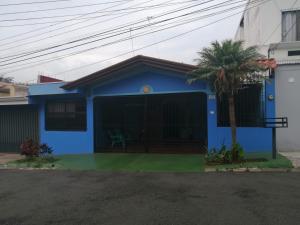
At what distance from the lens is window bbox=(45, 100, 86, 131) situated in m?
17.3

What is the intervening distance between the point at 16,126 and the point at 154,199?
14736 mm

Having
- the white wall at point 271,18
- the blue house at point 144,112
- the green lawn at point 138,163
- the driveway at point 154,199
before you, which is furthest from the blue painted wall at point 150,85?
the white wall at point 271,18

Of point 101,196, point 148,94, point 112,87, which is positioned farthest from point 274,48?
point 101,196

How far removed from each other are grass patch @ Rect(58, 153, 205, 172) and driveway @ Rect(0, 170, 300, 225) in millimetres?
1162

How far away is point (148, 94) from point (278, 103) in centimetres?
535

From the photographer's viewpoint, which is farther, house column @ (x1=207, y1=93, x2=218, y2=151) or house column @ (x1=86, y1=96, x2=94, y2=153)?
house column @ (x1=86, y1=96, x2=94, y2=153)

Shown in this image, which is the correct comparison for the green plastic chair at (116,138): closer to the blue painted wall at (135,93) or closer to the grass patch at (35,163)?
the blue painted wall at (135,93)

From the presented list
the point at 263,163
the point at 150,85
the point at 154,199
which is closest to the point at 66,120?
the point at 150,85

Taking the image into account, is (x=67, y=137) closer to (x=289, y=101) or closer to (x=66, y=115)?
(x=66, y=115)

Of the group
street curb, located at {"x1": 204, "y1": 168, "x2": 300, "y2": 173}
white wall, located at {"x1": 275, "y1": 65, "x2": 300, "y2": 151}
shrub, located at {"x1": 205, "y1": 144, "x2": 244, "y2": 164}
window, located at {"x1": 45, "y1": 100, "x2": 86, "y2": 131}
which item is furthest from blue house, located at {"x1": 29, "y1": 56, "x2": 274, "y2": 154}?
street curb, located at {"x1": 204, "y1": 168, "x2": 300, "y2": 173}

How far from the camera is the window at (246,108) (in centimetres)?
1421

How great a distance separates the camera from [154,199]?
26.0 feet

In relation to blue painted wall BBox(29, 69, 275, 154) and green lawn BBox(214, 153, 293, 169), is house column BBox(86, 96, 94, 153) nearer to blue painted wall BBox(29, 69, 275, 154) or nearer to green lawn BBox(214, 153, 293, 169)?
blue painted wall BBox(29, 69, 275, 154)

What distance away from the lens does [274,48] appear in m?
15.0
